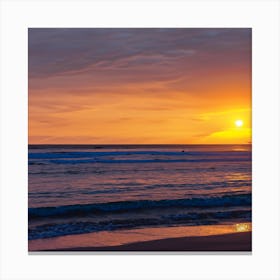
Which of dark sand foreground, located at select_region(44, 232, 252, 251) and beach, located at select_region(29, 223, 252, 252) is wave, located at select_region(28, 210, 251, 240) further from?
dark sand foreground, located at select_region(44, 232, 252, 251)

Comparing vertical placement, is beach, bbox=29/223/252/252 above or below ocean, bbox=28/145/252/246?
below

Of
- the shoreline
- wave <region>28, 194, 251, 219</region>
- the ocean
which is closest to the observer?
the shoreline

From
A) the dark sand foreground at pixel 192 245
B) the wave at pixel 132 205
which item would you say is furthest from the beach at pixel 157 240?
the wave at pixel 132 205

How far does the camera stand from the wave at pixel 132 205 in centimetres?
430

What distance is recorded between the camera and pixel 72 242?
3.96 metres

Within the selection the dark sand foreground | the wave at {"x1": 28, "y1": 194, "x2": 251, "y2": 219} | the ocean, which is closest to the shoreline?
the dark sand foreground

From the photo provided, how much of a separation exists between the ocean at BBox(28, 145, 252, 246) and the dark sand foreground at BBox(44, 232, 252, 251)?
6.5 inches

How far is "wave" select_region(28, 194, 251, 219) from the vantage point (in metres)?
4.30

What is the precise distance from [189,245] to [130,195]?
1064 mm

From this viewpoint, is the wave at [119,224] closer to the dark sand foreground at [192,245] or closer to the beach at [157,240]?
the beach at [157,240]

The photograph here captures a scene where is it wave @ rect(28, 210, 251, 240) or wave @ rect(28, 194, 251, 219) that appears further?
wave @ rect(28, 194, 251, 219)

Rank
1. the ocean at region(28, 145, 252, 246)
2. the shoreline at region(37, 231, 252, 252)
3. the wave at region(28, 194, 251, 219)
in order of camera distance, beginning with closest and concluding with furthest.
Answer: the shoreline at region(37, 231, 252, 252), the ocean at region(28, 145, 252, 246), the wave at region(28, 194, 251, 219)

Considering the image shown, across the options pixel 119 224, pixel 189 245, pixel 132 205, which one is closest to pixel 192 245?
pixel 189 245
